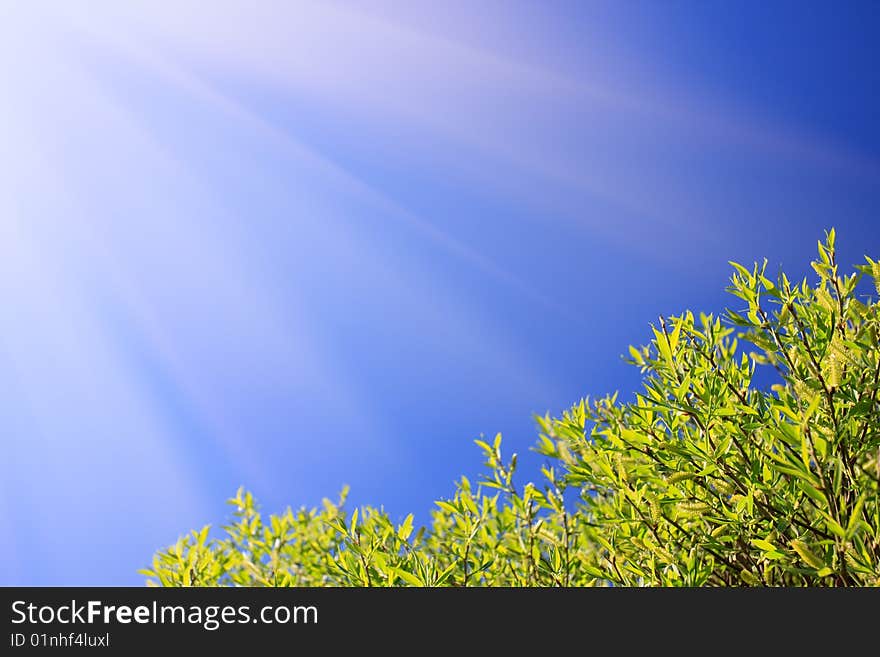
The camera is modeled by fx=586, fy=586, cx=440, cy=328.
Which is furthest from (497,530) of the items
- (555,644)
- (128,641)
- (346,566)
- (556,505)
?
(128,641)

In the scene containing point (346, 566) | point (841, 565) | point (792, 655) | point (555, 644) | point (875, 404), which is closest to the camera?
point (792, 655)

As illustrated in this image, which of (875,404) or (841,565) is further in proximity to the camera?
(875,404)

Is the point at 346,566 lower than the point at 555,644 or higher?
higher

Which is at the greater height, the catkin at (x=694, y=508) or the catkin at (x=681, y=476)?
the catkin at (x=681, y=476)

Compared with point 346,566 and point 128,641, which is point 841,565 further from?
point 128,641

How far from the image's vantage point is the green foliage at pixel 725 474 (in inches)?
88.2

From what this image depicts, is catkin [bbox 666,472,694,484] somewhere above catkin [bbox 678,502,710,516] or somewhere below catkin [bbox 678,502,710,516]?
above

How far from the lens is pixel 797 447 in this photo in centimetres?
229

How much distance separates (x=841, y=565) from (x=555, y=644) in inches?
44.8

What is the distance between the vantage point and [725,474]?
8.21 feet

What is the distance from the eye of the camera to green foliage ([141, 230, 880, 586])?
7.35ft

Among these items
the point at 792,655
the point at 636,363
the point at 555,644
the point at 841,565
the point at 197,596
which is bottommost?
the point at 792,655

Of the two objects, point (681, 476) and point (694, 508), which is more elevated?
point (681, 476)

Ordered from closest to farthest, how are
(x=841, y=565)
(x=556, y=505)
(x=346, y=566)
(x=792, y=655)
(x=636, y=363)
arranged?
(x=792, y=655)
(x=841, y=565)
(x=346, y=566)
(x=556, y=505)
(x=636, y=363)
